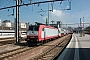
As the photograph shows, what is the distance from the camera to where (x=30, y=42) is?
24000 mm

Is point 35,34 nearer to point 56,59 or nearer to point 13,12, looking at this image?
point 13,12

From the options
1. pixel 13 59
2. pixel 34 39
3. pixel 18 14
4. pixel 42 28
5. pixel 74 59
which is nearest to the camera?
pixel 74 59

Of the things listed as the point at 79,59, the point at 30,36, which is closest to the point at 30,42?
the point at 30,36

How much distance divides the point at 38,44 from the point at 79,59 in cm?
1261

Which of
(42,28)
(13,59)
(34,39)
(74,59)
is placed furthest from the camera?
(42,28)

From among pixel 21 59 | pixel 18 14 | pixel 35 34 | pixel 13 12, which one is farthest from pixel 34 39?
pixel 21 59

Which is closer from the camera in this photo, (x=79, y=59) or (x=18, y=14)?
(x=79, y=59)

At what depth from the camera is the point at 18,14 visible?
88.5 ft

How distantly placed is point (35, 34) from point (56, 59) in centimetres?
1127

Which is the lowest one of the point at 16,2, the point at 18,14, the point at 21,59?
the point at 21,59

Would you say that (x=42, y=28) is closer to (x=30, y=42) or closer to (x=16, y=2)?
(x=30, y=42)

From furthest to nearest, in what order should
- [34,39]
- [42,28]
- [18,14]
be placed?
[18,14]
[42,28]
[34,39]

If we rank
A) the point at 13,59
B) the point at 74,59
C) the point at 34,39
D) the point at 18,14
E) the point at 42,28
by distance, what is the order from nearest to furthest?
the point at 74,59 → the point at 13,59 → the point at 34,39 → the point at 42,28 → the point at 18,14

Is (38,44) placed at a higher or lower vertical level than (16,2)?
lower
